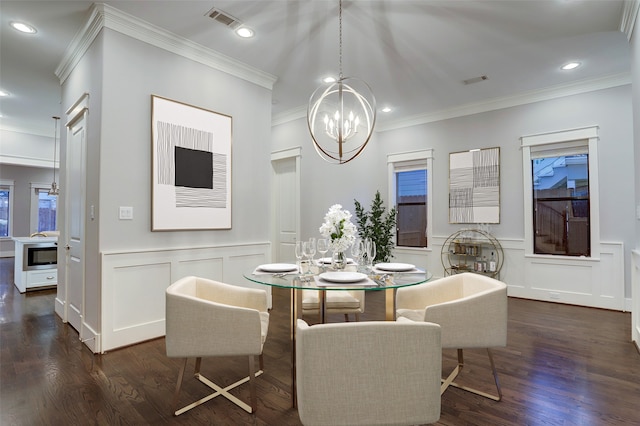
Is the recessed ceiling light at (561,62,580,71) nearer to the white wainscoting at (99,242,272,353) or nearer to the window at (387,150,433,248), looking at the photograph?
the window at (387,150,433,248)

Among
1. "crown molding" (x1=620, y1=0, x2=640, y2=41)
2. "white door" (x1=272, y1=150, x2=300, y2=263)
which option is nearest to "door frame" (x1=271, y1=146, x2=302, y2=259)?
"white door" (x1=272, y1=150, x2=300, y2=263)

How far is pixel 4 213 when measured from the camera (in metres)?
9.26

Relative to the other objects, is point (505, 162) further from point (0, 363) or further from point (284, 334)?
point (0, 363)

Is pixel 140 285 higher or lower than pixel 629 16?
lower

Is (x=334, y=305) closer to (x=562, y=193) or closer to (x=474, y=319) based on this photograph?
(x=474, y=319)

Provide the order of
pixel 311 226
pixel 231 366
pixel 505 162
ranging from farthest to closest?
pixel 311 226, pixel 505 162, pixel 231 366

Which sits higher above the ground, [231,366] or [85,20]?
[85,20]

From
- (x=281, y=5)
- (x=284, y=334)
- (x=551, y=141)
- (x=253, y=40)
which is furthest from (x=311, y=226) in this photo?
(x=551, y=141)

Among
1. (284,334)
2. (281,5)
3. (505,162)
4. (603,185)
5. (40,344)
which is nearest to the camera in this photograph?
(281,5)

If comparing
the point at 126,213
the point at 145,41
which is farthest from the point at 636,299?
the point at 145,41

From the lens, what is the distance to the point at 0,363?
8.73 feet

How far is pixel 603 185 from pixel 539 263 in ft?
4.14

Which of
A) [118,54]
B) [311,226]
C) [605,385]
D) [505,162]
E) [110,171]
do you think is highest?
[118,54]

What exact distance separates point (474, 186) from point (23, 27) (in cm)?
576
